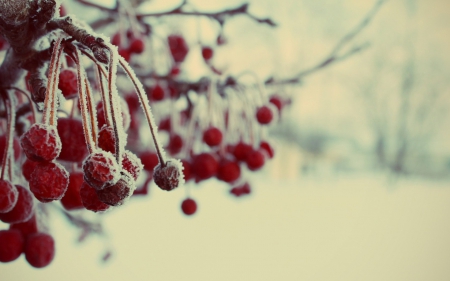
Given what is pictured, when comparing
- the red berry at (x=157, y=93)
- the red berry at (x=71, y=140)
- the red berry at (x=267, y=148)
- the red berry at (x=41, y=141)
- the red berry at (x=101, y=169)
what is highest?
the red berry at (x=157, y=93)

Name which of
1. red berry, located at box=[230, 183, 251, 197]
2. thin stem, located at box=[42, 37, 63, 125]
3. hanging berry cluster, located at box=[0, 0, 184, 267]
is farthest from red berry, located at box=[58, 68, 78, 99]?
red berry, located at box=[230, 183, 251, 197]

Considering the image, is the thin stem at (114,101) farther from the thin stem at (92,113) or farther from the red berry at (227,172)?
the red berry at (227,172)

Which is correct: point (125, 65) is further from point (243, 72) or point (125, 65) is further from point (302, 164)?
point (302, 164)

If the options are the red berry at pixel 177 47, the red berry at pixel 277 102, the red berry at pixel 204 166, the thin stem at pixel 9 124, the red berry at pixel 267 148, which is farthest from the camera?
the red berry at pixel 177 47

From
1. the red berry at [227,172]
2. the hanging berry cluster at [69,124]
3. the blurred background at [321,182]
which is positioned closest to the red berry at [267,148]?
the red berry at [227,172]

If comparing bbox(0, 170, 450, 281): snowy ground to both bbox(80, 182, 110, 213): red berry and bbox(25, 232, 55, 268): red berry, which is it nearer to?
bbox(25, 232, 55, 268): red berry

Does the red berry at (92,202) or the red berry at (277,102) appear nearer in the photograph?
the red berry at (92,202)
